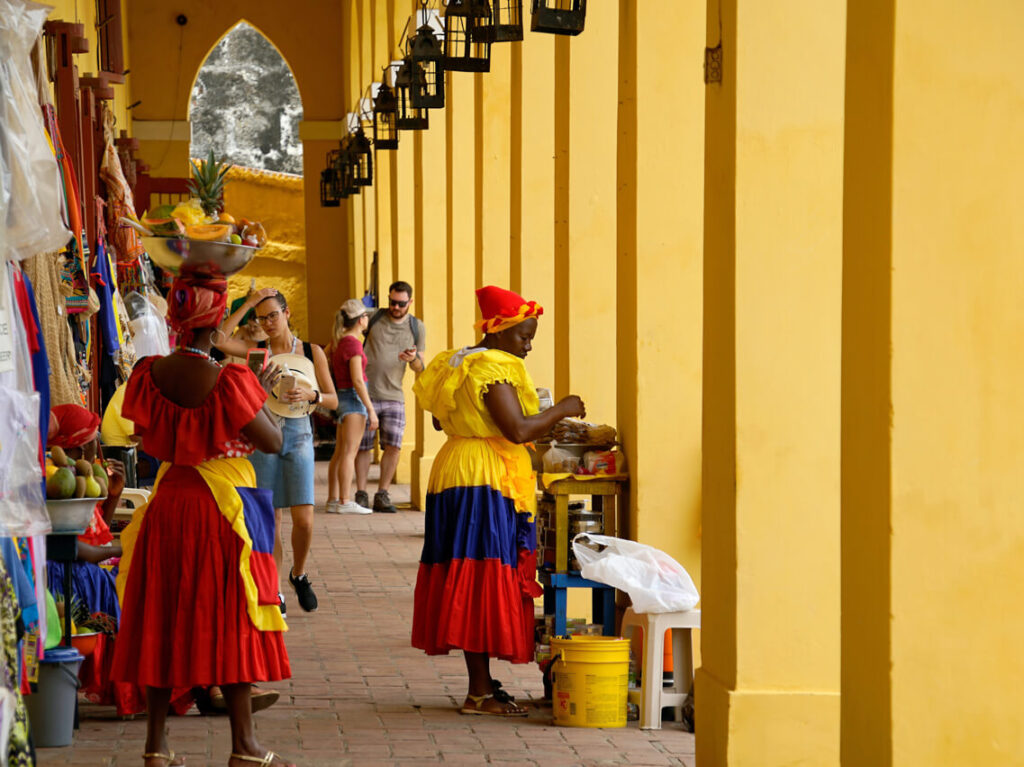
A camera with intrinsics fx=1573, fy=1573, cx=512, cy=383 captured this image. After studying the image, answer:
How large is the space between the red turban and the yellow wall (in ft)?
65.2

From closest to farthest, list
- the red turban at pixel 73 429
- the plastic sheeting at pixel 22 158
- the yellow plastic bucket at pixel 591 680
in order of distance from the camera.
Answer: the plastic sheeting at pixel 22 158
the red turban at pixel 73 429
the yellow plastic bucket at pixel 591 680

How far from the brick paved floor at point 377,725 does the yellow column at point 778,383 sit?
49cm

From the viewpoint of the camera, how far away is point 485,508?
6.41 metres

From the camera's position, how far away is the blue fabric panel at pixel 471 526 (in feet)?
21.0

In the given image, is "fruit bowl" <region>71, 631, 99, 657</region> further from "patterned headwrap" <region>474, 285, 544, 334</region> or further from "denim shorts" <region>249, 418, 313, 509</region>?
"denim shorts" <region>249, 418, 313, 509</region>

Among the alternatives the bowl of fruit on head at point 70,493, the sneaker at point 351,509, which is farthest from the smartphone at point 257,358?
the sneaker at point 351,509

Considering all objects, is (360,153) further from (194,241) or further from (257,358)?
(194,241)

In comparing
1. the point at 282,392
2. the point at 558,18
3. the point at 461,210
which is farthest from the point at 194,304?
the point at 461,210

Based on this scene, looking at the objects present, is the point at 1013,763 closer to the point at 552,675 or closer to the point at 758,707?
the point at 758,707

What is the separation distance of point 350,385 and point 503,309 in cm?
669

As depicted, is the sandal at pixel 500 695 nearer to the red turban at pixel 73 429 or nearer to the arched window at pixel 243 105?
the red turban at pixel 73 429

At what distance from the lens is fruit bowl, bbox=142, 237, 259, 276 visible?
5.27m

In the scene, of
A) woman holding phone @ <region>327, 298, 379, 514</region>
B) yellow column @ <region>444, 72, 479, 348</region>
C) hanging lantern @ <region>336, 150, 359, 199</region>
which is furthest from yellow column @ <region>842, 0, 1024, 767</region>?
hanging lantern @ <region>336, 150, 359, 199</region>

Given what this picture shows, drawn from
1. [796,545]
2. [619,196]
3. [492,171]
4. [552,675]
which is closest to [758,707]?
[796,545]
